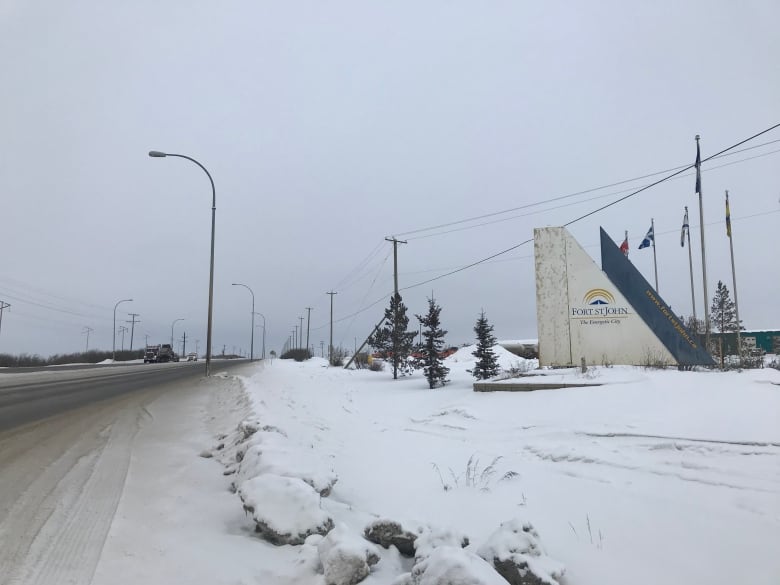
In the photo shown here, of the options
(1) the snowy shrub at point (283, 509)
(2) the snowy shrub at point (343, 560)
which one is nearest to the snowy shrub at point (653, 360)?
(1) the snowy shrub at point (283, 509)

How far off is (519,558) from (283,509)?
1.87 m

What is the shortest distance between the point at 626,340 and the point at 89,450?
1551 centimetres

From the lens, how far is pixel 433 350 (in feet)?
63.2

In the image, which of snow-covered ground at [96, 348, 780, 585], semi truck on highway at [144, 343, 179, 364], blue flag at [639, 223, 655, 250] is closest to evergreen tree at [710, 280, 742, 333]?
blue flag at [639, 223, 655, 250]

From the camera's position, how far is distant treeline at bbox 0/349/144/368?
182 ft

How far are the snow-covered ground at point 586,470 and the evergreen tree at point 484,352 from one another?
5.18 m

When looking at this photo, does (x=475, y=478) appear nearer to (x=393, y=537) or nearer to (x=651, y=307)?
(x=393, y=537)

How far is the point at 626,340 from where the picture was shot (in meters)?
16.6

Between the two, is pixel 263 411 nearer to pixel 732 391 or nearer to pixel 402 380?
pixel 732 391

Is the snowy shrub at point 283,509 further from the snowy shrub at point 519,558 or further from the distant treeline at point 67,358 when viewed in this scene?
the distant treeline at point 67,358

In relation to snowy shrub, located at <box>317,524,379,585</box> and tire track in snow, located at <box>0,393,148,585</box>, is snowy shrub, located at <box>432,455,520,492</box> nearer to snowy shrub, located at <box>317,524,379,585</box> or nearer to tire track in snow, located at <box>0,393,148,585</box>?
snowy shrub, located at <box>317,524,379,585</box>

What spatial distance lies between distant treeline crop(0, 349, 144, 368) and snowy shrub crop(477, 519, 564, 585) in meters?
64.0

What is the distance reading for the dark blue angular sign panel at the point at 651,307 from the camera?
16156 millimetres

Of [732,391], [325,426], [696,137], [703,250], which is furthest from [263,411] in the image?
[696,137]
